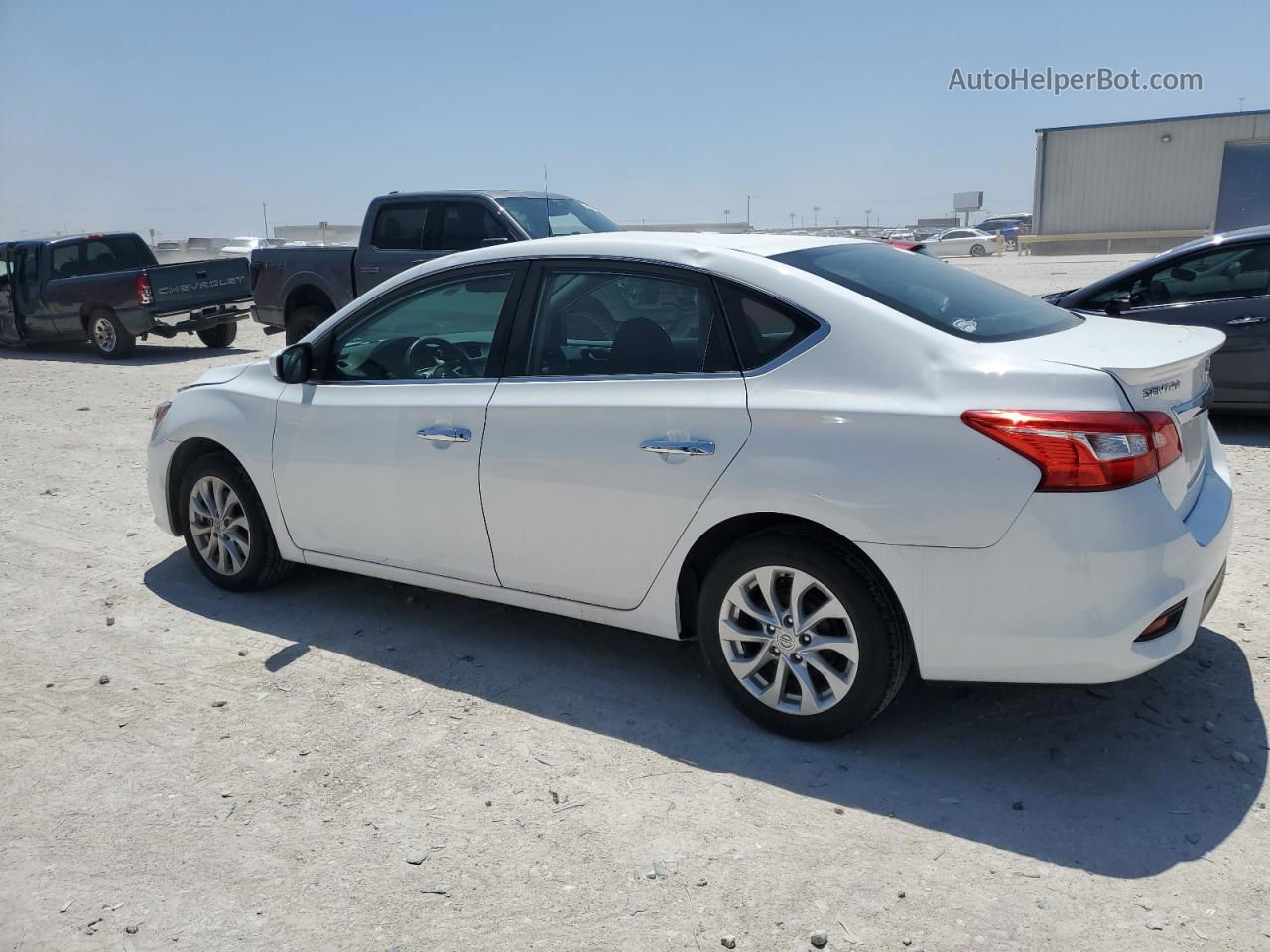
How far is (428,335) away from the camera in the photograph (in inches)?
187

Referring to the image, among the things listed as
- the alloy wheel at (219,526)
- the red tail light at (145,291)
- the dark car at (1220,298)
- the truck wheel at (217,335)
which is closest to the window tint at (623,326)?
the alloy wheel at (219,526)

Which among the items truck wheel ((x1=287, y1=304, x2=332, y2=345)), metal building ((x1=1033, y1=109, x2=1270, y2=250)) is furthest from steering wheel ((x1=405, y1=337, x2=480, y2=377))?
metal building ((x1=1033, y1=109, x2=1270, y2=250))

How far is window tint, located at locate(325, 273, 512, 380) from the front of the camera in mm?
4484

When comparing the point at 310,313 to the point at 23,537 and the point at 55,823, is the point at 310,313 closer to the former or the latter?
the point at 23,537

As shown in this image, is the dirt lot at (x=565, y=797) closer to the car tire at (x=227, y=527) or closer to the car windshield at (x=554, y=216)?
the car tire at (x=227, y=527)

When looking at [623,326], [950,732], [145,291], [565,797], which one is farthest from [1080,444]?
[145,291]

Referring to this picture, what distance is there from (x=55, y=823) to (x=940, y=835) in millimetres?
2768

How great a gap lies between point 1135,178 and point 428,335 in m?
45.6

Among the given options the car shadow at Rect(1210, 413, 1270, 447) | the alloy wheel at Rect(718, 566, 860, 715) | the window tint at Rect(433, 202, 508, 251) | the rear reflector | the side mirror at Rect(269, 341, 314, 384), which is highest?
the window tint at Rect(433, 202, 508, 251)

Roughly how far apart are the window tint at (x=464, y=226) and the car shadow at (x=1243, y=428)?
6.85 metres

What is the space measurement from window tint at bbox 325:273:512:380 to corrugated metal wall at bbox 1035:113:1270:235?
44739 mm

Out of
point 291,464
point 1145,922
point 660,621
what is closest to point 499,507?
point 660,621

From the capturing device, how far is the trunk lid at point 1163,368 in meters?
3.27

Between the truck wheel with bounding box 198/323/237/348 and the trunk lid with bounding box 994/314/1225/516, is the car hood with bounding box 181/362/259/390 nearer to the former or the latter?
the trunk lid with bounding box 994/314/1225/516
